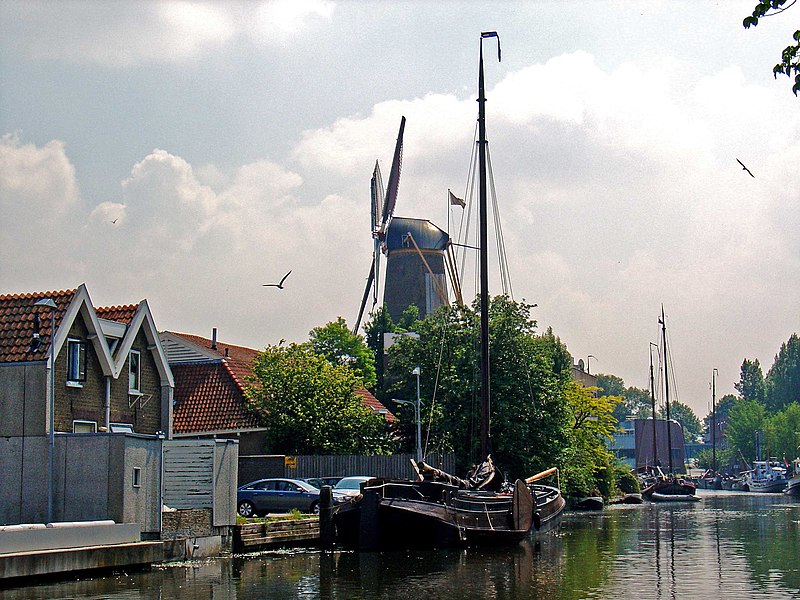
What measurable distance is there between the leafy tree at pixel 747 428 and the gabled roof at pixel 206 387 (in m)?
106

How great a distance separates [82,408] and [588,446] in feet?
135

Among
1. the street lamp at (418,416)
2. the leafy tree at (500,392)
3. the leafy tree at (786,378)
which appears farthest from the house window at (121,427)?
the leafy tree at (786,378)

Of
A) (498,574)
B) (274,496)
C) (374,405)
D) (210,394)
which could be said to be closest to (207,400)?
(210,394)

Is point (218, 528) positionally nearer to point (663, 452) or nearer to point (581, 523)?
point (581, 523)

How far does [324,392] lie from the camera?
51.7m

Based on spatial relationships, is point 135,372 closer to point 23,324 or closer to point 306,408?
point 23,324

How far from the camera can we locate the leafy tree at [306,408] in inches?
1993

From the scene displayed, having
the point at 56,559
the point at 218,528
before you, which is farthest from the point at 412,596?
the point at 218,528

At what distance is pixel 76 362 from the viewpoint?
3512cm

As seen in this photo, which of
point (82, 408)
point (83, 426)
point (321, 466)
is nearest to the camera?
point (82, 408)

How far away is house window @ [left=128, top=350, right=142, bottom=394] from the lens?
3903 centimetres

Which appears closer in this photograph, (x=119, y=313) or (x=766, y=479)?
(x=119, y=313)

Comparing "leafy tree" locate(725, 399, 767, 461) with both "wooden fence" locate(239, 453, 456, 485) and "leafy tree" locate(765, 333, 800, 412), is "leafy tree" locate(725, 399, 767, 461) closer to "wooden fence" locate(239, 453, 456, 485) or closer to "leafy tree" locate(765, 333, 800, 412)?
"leafy tree" locate(765, 333, 800, 412)

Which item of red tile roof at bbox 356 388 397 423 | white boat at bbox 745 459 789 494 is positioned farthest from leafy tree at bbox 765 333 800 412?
red tile roof at bbox 356 388 397 423
